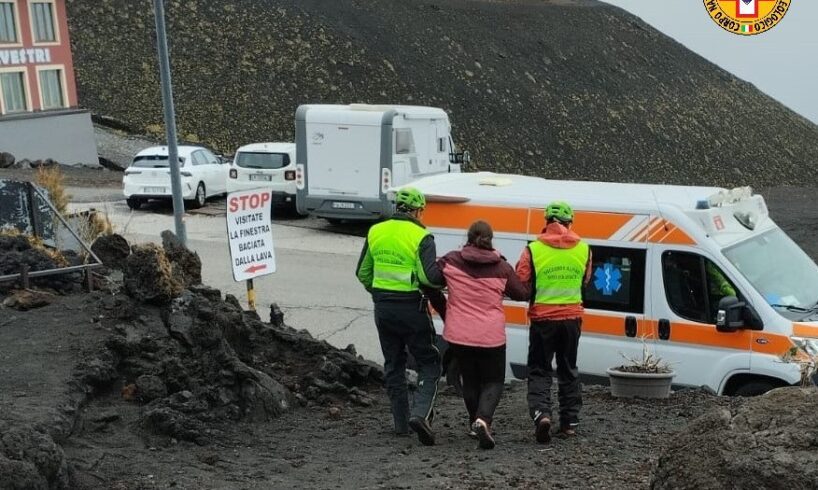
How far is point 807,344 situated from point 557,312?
2361 mm

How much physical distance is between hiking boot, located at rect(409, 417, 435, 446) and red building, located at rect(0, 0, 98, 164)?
3182 centimetres

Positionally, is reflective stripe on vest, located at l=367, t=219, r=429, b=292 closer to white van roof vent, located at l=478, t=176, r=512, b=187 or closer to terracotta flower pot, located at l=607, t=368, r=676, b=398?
terracotta flower pot, located at l=607, t=368, r=676, b=398

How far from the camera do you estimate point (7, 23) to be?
3703 cm

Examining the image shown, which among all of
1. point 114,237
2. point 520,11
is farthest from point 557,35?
point 114,237

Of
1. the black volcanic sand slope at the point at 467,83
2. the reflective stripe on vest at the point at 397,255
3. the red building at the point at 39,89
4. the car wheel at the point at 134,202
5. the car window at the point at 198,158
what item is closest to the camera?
the reflective stripe on vest at the point at 397,255

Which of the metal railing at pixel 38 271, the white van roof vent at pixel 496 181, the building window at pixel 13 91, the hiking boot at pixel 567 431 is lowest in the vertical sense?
the building window at pixel 13 91

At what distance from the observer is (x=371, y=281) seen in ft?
26.6

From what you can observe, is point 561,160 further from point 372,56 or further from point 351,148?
point 351,148

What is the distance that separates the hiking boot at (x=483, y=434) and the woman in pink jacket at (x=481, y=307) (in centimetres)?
17

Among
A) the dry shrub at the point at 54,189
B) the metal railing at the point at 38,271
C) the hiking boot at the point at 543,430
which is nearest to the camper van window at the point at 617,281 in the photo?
the hiking boot at the point at 543,430

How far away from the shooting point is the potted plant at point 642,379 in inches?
346

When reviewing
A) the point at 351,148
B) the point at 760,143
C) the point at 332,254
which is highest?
the point at 351,148

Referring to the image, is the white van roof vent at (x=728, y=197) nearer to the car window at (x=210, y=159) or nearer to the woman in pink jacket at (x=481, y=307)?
the woman in pink jacket at (x=481, y=307)

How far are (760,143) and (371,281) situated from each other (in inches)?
2612
